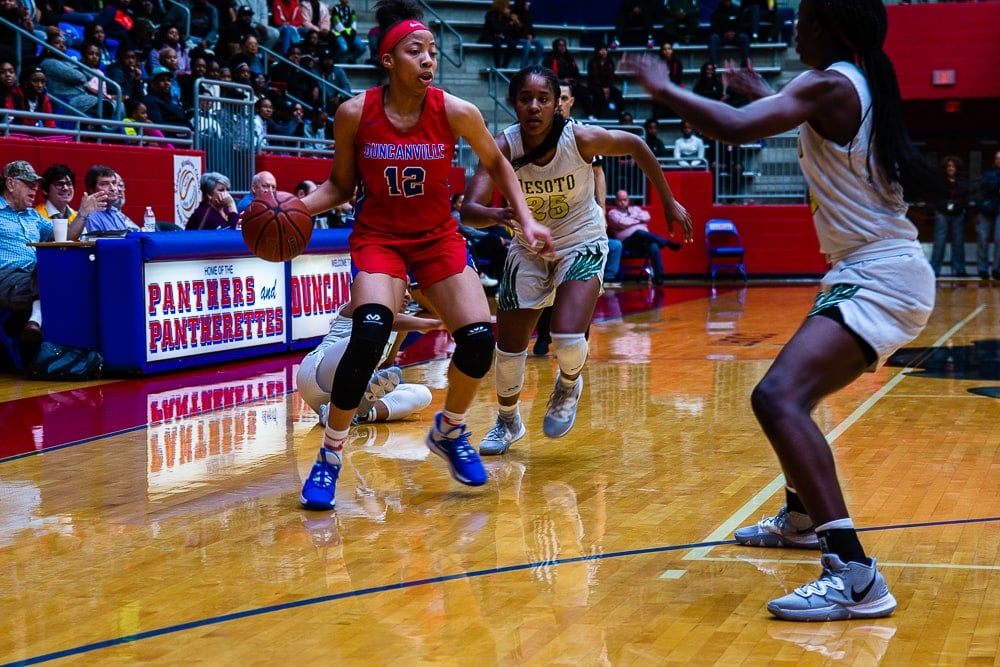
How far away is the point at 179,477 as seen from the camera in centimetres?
610

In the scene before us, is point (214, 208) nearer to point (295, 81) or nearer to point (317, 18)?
point (295, 81)

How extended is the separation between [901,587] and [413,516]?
6.53ft

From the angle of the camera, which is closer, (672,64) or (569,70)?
(672,64)

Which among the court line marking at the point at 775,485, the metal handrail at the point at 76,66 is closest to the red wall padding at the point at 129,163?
the metal handrail at the point at 76,66

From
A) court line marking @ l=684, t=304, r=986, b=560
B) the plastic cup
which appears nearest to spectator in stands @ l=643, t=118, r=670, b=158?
court line marking @ l=684, t=304, r=986, b=560

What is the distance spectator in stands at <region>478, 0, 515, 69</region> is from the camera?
77.0 ft

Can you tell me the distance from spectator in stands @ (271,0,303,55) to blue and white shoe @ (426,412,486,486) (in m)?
15.3

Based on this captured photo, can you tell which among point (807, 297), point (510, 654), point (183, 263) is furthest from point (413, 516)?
point (807, 297)

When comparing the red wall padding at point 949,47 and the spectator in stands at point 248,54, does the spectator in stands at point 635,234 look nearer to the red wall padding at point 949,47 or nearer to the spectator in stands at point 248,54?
the red wall padding at point 949,47

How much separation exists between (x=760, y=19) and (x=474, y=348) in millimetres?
20408

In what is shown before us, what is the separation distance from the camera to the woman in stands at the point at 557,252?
642 centimetres

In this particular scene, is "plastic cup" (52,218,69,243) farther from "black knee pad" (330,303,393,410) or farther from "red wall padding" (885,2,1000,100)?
"red wall padding" (885,2,1000,100)

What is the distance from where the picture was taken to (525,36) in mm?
23953

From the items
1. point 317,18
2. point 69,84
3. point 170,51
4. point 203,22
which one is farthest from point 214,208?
point 317,18
